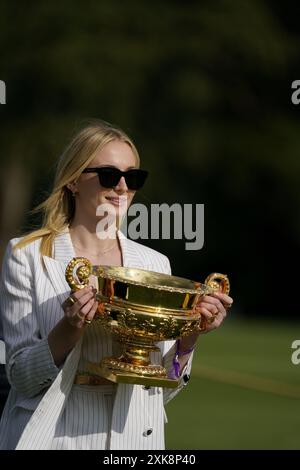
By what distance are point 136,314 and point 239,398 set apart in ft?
20.9

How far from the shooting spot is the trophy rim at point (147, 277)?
330 cm

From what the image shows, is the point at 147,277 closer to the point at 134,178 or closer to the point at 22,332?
the point at 134,178

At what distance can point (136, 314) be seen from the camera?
3.33 m

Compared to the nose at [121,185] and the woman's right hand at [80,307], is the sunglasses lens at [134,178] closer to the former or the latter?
the nose at [121,185]

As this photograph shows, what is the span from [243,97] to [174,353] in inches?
806

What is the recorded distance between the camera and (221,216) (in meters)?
24.1

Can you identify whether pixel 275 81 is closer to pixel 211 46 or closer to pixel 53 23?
pixel 211 46

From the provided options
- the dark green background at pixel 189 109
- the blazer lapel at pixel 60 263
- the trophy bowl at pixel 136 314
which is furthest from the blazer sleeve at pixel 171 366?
the dark green background at pixel 189 109

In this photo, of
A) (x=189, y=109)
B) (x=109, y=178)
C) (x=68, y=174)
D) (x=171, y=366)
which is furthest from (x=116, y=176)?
(x=189, y=109)

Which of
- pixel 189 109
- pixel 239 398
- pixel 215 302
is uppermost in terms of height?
pixel 189 109

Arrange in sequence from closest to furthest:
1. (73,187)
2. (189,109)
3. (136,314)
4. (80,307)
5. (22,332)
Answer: (80,307)
(136,314)
(22,332)
(73,187)
(189,109)

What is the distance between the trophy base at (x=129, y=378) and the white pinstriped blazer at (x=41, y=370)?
7 centimetres

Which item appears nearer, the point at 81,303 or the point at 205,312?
the point at 81,303
